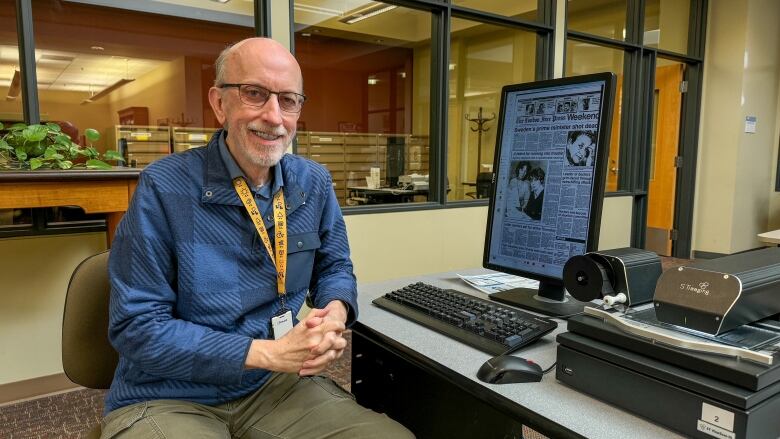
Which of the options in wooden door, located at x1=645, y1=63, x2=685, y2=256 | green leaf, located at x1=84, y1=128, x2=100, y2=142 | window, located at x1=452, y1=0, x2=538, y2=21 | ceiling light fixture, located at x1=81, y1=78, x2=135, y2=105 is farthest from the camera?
ceiling light fixture, located at x1=81, y1=78, x2=135, y2=105

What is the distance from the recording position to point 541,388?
0.82 metres

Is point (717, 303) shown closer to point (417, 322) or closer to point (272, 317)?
point (417, 322)

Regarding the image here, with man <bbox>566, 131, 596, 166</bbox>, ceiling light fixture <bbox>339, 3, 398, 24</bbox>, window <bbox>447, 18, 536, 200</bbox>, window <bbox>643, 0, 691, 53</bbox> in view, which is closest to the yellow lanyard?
man <bbox>566, 131, 596, 166</bbox>

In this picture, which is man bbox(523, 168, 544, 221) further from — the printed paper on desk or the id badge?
the id badge

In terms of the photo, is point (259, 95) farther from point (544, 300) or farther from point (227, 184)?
point (544, 300)

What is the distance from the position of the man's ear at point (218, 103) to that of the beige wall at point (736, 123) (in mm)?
5579

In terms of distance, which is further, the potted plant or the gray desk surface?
the potted plant

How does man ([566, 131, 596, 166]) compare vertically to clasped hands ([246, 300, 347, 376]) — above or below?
above

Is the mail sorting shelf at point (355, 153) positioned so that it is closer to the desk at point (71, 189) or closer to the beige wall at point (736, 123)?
the desk at point (71, 189)

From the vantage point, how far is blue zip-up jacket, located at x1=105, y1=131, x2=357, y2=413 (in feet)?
3.23

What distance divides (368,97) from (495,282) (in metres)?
5.97

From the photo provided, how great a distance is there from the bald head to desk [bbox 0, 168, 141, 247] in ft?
3.40

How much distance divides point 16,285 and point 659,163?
5969mm

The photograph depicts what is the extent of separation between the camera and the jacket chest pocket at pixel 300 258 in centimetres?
121
